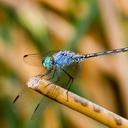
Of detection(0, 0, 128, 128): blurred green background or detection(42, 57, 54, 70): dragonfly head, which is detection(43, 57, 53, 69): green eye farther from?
detection(0, 0, 128, 128): blurred green background

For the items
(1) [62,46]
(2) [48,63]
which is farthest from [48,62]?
(1) [62,46]

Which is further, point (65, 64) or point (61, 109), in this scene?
point (61, 109)

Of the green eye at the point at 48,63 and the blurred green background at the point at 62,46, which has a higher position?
the green eye at the point at 48,63

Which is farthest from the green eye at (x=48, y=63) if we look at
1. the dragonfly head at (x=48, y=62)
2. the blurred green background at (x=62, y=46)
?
the blurred green background at (x=62, y=46)

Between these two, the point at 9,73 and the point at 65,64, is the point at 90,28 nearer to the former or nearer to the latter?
the point at 9,73

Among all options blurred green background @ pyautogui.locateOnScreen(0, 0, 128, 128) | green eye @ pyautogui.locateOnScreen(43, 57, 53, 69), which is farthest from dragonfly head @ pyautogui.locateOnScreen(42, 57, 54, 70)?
blurred green background @ pyautogui.locateOnScreen(0, 0, 128, 128)

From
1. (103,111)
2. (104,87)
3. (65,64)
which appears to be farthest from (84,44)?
(103,111)

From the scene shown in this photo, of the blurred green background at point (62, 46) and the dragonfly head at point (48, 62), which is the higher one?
the dragonfly head at point (48, 62)

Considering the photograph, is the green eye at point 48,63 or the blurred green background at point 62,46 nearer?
the green eye at point 48,63

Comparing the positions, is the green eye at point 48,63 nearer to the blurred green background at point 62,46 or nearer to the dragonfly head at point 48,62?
the dragonfly head at point 48,62
